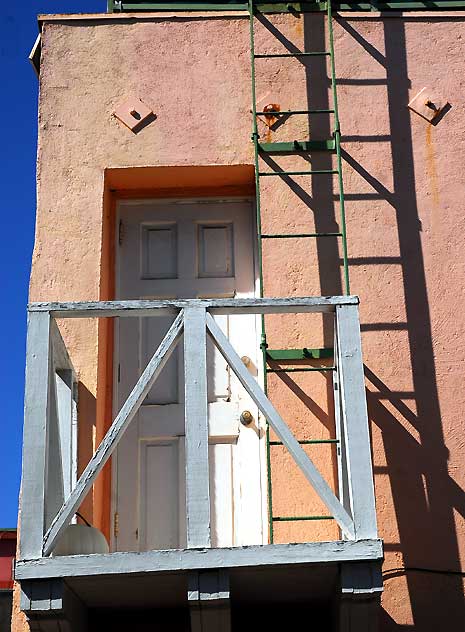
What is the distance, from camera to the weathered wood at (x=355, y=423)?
588 cm

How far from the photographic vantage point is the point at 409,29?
27.0 ft

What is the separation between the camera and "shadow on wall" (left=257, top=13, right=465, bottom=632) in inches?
270

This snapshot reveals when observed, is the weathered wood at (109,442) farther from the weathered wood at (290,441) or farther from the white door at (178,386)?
the white door at (178,386)

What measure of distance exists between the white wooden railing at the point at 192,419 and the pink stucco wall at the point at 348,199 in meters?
0.77

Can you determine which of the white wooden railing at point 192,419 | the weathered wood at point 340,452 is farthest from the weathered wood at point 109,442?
the weathered wood at point 340,452

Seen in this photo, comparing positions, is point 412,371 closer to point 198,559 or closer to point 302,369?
point 302,369

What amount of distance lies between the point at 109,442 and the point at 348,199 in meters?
2.52

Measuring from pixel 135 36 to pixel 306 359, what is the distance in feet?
8.09

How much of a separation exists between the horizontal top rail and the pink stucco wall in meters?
1.03

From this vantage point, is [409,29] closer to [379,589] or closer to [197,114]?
[197,114]

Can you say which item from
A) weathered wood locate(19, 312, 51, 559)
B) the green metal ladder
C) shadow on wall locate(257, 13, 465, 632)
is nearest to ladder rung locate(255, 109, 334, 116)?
the green metal ladder

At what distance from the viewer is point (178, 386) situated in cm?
759

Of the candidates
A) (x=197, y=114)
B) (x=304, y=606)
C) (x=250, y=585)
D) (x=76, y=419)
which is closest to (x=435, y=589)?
(x=304, y=606)

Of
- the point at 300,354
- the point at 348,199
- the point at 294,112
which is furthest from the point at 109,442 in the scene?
the point at 294,112
